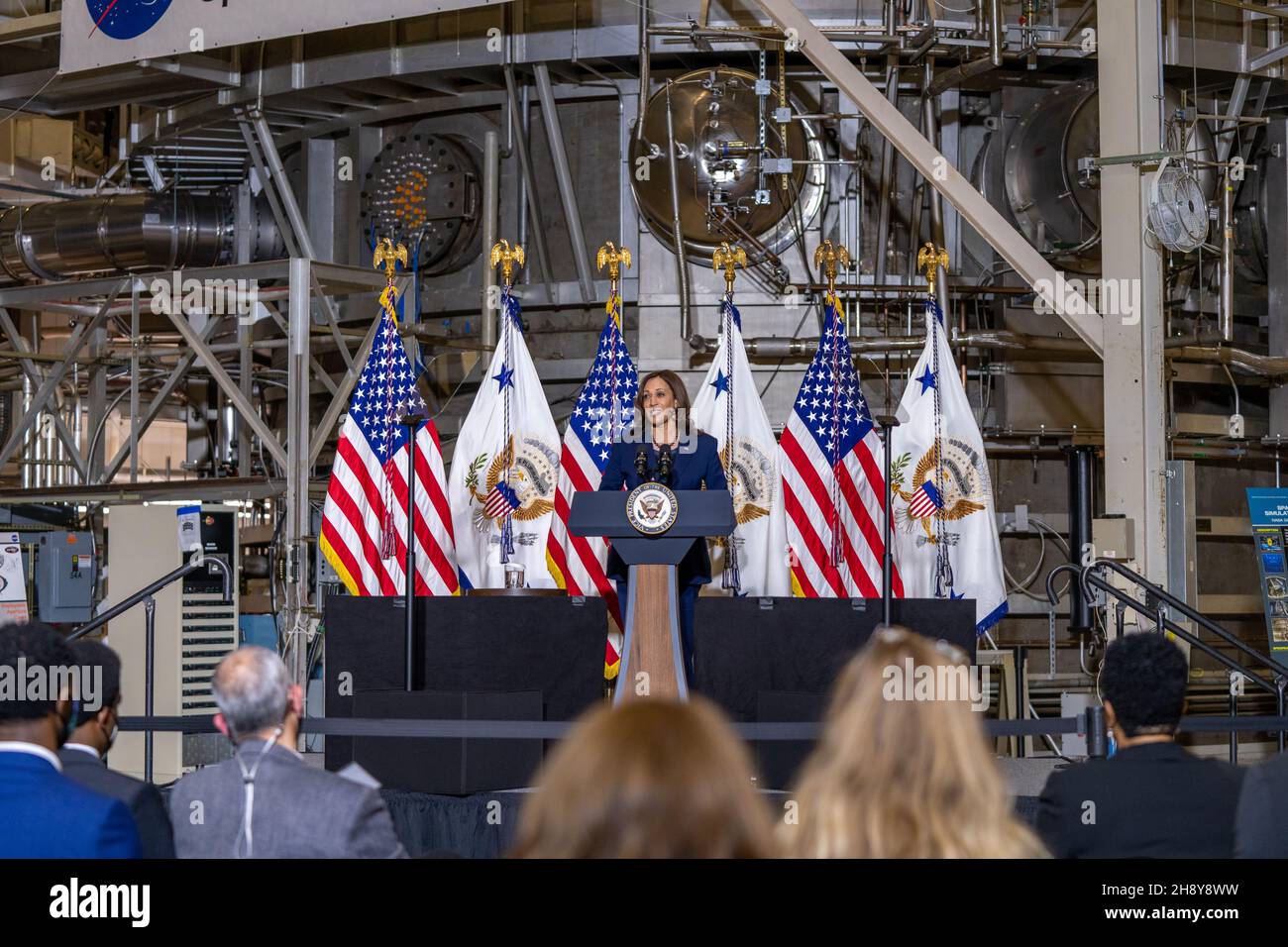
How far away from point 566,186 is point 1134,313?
5016 mm

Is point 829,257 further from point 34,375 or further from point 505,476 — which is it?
point 34,375

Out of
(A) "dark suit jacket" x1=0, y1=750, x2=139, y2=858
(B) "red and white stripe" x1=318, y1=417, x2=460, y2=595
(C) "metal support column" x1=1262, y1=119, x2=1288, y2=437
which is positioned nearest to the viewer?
(A) "dark suit jacket" x1=0, y1=750, x2=139, y2=858

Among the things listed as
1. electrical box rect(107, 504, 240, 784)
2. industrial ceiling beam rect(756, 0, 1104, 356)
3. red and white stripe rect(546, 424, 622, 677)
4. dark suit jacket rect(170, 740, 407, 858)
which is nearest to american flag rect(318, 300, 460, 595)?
red and white stripe rect(546, 424, 622, 677)

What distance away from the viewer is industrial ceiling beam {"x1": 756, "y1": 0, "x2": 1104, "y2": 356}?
7.72 m

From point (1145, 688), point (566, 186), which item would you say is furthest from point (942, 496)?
point (1145, 688)

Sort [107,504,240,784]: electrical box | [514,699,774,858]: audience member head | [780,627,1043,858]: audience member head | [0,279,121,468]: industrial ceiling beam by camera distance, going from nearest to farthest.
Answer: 1. [514,699,774,858]: audience member head
2. [780,627,1043,858]: audience member head
3. [107,504,240,784]: electrical box
4. [0,279,121,468]: industrial ceiling beam

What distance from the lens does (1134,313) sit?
7.68 meters

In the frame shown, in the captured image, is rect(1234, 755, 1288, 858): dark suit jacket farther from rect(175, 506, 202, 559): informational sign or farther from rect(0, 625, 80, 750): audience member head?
rect(175, 506, 202, 559): informational sign

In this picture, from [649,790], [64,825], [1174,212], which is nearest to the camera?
[649,790]

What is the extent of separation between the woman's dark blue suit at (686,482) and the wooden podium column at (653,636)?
Result: 43cm

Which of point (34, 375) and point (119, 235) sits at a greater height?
point (119, 235)

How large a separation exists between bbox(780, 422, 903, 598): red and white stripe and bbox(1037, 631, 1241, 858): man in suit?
5111 mm

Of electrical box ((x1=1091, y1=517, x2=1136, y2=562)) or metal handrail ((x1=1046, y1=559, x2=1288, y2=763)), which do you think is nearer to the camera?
metal handrail ((x1=1046, y1=559, x2=1288, y2=763))
